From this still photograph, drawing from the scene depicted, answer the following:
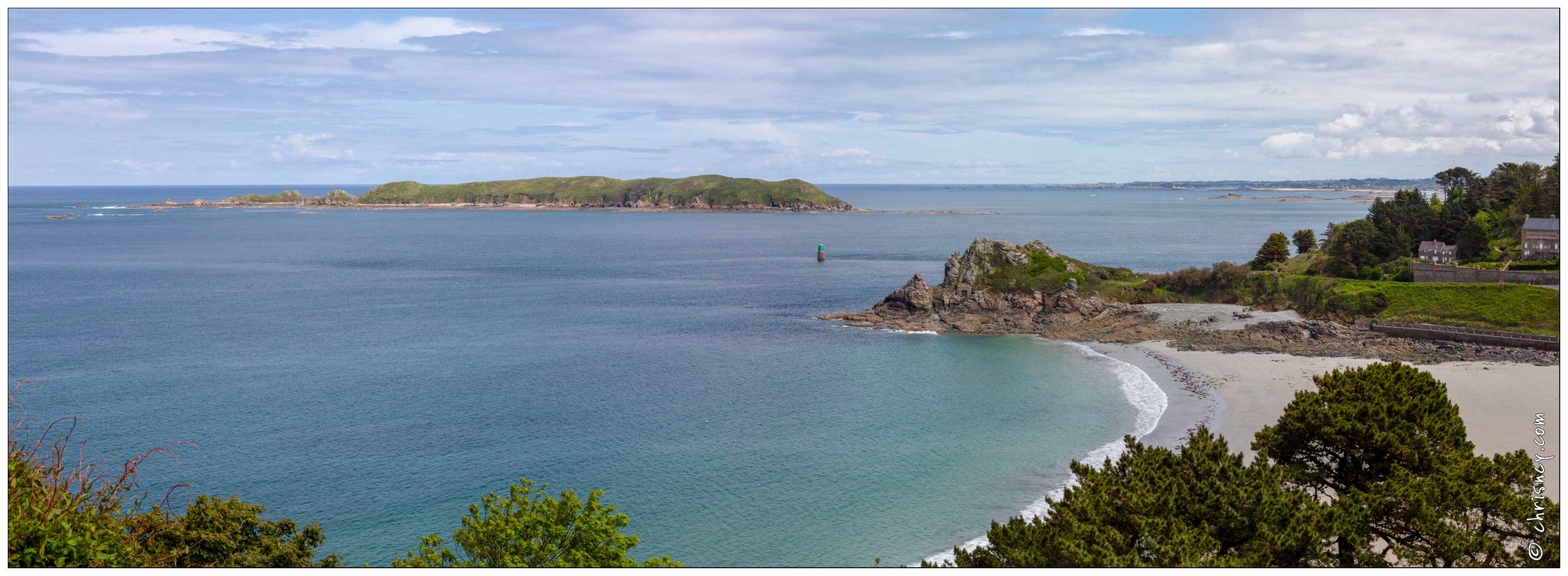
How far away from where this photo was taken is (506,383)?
59.3 metres

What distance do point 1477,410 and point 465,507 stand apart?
47.7m

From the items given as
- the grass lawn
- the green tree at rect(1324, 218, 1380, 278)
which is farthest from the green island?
the green tree at rect(1324, 218, 1380, 278)

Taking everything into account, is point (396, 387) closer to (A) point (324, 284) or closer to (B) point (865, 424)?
(B) point (865, 424)

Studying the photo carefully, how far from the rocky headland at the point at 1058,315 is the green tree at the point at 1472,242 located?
1682 cm

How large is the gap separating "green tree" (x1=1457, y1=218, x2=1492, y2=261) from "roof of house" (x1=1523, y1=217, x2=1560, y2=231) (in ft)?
12.3

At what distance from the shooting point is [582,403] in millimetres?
54312

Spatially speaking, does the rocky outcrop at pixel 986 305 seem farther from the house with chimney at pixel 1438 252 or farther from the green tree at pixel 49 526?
the green tree at pixel 49 526

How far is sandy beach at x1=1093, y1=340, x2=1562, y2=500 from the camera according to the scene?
44.2m

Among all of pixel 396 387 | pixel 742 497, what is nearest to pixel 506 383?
pixel 396 387

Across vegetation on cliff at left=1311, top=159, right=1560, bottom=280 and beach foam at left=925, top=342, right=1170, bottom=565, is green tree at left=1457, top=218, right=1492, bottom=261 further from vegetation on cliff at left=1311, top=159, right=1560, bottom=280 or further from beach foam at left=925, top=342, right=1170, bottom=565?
beach foam at left=925, top=342, right=1170, bottom=565

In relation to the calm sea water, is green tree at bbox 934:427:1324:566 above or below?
above

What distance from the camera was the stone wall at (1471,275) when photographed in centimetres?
6694

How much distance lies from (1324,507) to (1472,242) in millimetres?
69810

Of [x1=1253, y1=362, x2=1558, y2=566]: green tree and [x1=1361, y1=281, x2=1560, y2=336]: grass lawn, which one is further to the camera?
[x1=1361, y1=281, x2=1560, y2=336]: grass lawn
